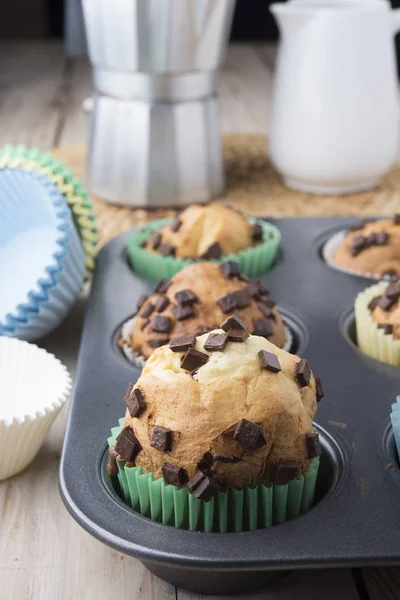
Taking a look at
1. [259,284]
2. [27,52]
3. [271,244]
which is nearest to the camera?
[259,284]

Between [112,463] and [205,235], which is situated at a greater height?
[112,463]

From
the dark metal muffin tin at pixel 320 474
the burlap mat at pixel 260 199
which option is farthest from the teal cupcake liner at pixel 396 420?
the burlap mat at pixel 260 199

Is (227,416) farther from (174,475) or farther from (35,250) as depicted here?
(35,250)

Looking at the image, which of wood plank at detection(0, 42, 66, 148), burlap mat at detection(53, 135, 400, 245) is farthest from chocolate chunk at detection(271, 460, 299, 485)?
wood plank at detection(0, 42, 66, 148)

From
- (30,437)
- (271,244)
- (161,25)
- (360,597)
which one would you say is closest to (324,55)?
(161,25)

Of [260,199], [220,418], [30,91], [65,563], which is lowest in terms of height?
[30,91]

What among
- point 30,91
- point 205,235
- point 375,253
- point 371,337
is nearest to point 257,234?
point 205,235

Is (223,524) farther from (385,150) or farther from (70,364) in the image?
(385,150)

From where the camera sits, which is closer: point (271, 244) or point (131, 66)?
point (271, 244)
